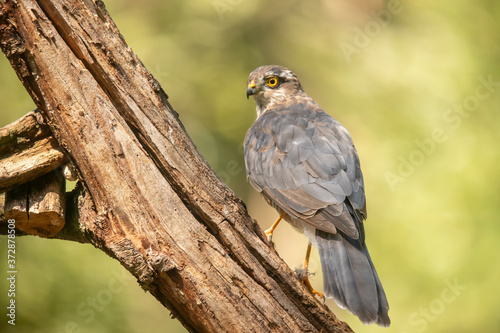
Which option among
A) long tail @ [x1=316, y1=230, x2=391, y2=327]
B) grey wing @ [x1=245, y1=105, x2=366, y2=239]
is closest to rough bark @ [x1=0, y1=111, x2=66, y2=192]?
grey wing @ [x1=245, y1=105, x2=366, y2=239]

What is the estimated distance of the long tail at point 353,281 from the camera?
11.3 feet

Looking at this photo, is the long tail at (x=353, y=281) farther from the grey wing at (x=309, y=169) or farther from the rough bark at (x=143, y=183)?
the rough bark at (x=143, y=183)

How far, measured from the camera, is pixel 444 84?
24.4 ft

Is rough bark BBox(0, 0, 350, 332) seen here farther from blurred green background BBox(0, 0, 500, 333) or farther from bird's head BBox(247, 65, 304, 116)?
blurred green background BBox(0, 0, 500, 333)

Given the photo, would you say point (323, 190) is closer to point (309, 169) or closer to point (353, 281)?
point (309, 169)

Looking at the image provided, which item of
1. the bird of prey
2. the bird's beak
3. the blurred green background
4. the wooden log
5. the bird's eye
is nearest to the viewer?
the wooden log

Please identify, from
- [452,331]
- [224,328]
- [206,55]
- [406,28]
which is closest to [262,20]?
[206,55]

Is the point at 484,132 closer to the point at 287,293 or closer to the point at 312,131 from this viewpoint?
the point at 312,131

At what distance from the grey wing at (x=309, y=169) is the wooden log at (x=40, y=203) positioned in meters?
1.74

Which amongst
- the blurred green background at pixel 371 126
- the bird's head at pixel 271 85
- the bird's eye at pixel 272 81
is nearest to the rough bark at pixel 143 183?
the bird's head at pixel 271 85

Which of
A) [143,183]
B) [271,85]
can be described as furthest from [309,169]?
[271,85]

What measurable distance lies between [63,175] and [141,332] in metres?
3.55

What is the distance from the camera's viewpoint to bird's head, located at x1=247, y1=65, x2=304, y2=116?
5543 mm

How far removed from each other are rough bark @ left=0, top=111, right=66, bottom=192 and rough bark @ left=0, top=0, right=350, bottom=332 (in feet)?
0.94
